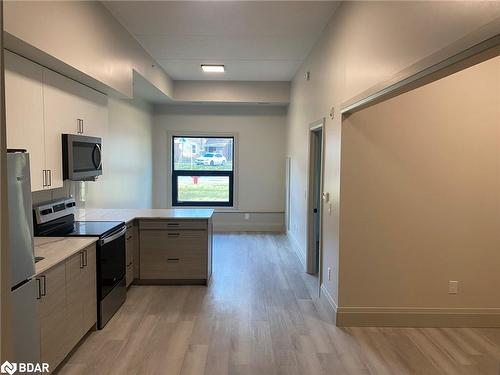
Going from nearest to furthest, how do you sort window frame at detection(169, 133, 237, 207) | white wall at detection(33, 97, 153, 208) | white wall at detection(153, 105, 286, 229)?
white wall at detection(33, 97, 153, 208) → white wall at detection(153, 105, 286, 229) → window frame at detection(169, 133, 237, 207)

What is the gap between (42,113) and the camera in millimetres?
2986

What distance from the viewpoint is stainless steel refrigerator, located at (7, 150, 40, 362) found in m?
2.06

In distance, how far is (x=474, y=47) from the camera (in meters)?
1.51

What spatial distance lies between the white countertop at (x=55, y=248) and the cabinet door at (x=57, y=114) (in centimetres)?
44

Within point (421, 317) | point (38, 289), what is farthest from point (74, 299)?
point (421, 317)

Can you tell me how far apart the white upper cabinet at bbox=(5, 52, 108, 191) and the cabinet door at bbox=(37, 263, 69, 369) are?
28.5 inches

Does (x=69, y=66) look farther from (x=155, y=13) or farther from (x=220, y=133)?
(x=220, y=133)

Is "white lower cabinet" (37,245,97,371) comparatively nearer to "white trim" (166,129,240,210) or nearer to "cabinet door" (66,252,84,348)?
"cabinet door" (66,252,84,348)

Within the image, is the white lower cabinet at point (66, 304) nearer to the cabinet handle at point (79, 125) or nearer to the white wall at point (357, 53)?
the cabinet handle at point (79, 125)

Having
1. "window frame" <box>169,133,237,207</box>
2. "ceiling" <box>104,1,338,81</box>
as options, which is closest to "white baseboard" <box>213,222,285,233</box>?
"window frame" <box>169,133,237,207</box>

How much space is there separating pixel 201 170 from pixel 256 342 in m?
5.26

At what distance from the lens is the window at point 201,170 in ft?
26.7

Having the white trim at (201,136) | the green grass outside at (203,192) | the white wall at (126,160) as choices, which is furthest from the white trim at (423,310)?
the green grass outside at (203,192)

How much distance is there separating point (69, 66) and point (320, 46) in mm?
2697
